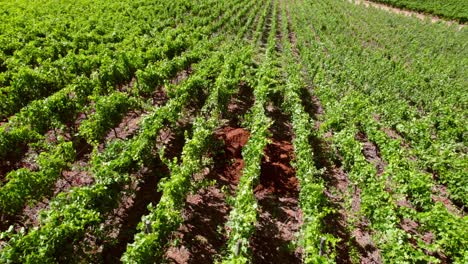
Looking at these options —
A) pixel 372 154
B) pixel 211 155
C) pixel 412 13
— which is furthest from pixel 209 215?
pixel 412 13

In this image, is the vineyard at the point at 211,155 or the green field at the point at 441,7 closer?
the vineyard at the point at 211,155

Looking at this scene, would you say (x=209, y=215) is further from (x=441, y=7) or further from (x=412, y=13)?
(x=441, y=7)

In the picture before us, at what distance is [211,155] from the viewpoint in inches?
484

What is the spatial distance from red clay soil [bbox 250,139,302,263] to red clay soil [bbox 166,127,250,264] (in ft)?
3.23

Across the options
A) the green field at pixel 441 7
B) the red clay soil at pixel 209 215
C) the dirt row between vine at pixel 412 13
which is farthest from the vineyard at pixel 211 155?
the green field at pixel 441 7

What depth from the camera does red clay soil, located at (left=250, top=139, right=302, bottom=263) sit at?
29.6 feet

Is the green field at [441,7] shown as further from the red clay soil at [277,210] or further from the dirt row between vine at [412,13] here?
the red clay soil at [277,210]

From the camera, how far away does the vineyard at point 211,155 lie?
7723 millimetres

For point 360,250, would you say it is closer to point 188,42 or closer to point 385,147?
point 385,147

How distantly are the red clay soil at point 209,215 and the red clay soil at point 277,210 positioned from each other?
0.98 meters

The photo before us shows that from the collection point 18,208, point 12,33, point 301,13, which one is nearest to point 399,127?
point 18,208

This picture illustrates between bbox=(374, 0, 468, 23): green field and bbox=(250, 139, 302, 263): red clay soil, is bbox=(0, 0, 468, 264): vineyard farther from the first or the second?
bbox=(374, 0, 468, 23): green field

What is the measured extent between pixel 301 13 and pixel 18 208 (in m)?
36.2

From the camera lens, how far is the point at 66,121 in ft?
42.2
